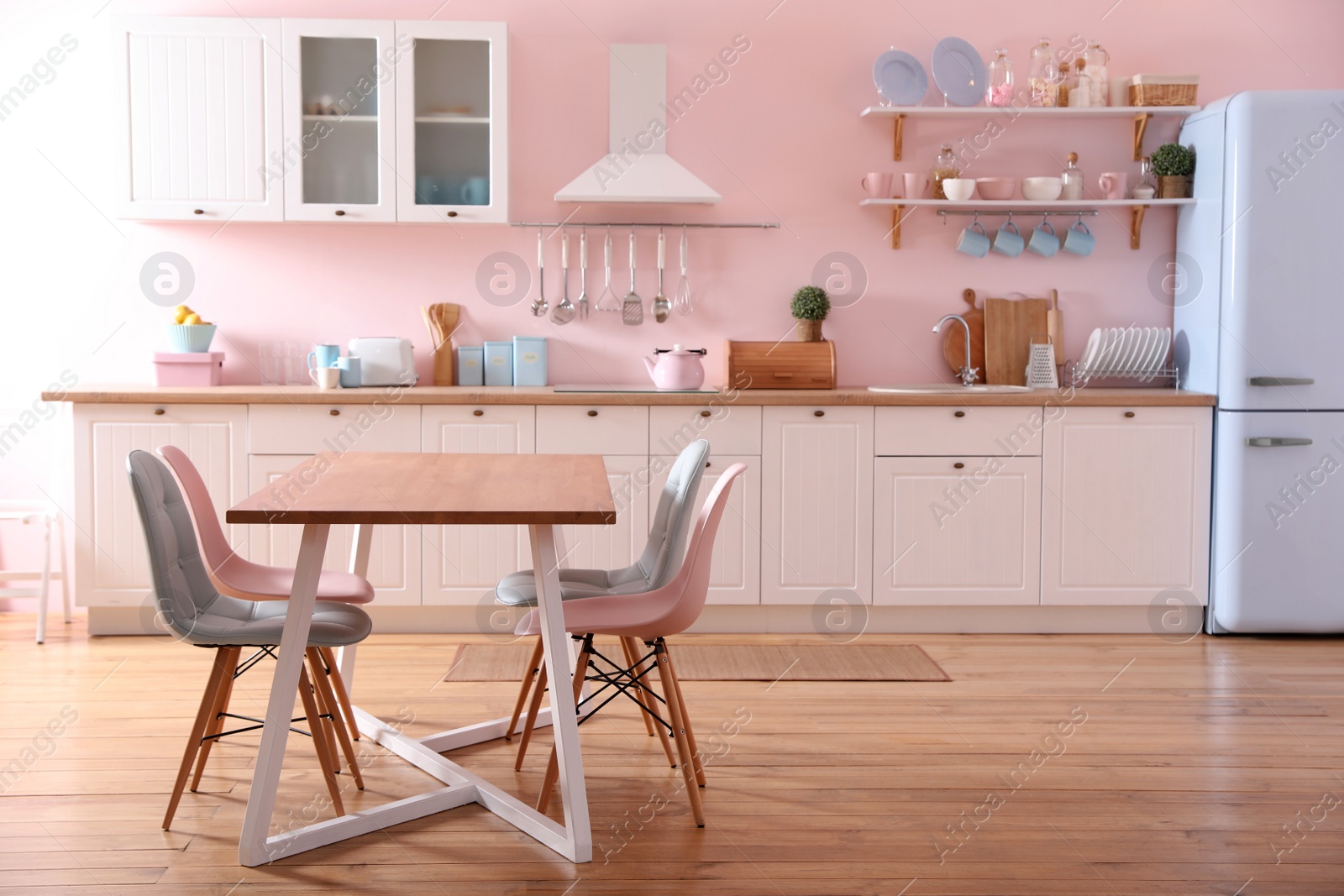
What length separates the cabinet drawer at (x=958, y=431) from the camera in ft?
12.6

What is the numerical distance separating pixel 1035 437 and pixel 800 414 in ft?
2.64

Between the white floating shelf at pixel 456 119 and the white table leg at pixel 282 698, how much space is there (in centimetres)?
220

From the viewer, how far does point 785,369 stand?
161 inches

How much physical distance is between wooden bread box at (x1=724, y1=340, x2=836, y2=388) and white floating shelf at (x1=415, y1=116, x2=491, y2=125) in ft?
3.90

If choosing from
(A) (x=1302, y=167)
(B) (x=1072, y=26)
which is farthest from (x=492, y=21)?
(A) (x=1302, y=167)

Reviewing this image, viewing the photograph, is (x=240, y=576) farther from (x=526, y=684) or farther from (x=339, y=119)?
(x=339, y=119)

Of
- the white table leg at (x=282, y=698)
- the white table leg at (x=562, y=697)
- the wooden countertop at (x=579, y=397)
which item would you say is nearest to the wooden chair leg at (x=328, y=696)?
the white table leg at (x=282, y=698)

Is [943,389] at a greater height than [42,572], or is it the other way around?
[943,389]

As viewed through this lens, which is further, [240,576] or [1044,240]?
[1044,240]

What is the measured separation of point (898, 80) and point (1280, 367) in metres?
1.67

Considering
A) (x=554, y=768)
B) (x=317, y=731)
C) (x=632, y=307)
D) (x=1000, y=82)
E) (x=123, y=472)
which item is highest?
(x=1000, y=82)

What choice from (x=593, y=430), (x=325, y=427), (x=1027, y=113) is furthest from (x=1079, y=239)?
(x=325, y=427)

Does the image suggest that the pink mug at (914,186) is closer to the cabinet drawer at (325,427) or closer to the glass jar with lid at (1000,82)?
the glass jar with lid at (1000,82)

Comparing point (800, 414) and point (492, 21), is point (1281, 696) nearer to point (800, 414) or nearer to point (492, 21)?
point (800, 414)
